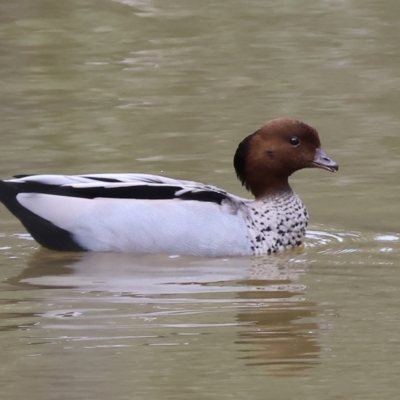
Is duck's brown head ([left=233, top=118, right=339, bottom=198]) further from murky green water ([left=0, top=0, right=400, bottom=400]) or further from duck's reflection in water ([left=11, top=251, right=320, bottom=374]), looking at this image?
duck's reflection in water ([left=11, top=251, right=320, bottom=374])

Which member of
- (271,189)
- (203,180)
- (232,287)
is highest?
(271,189)

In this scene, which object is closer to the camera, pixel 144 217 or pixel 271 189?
pixel 144 217

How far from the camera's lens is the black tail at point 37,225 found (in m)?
9.68

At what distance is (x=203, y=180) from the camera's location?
38.0ft

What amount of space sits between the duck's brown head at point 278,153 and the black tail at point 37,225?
5.08ft

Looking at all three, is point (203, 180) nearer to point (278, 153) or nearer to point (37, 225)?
point (278, 153)

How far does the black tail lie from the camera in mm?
9680

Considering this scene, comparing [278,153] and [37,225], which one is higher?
[278,153]

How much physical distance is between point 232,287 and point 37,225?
6.06 feet

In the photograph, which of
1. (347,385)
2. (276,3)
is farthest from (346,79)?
(347,385)

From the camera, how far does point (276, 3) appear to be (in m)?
19.8

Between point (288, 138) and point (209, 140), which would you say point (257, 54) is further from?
point (288, 138)

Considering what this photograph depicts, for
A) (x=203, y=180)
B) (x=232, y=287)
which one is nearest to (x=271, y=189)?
(x=203, y=180)

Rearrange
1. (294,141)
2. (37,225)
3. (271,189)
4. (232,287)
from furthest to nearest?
(271,189)
(294,141)
(37,225)
(232,287)
